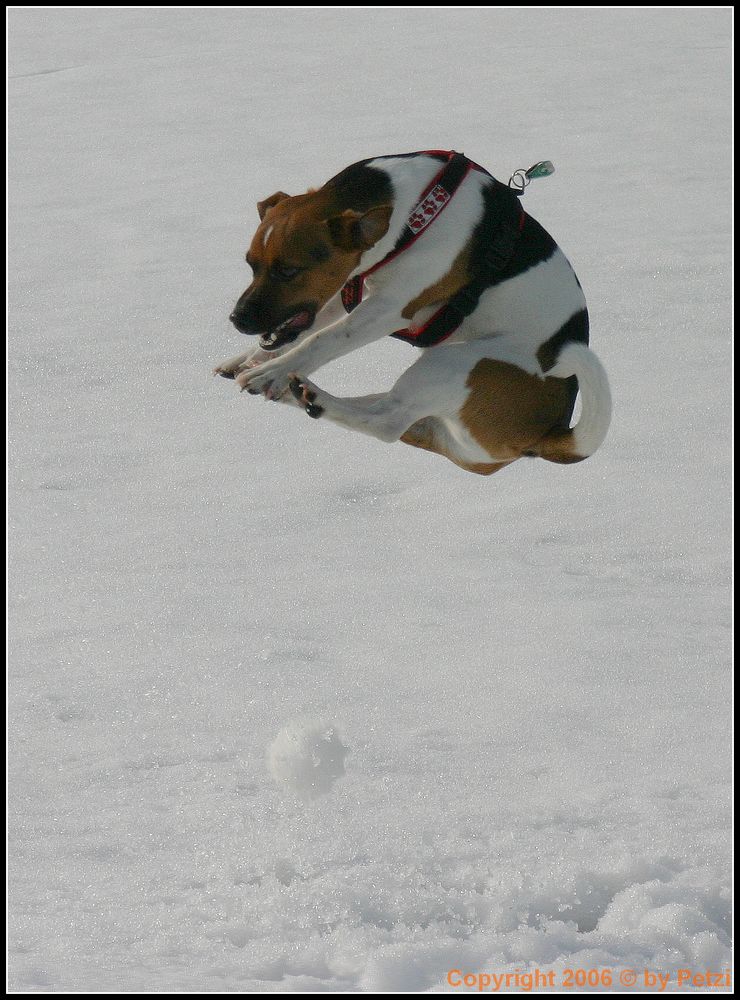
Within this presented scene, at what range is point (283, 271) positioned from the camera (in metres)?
3.03

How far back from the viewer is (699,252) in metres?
8.92

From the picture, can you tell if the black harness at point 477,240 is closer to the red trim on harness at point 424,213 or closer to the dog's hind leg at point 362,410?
the red trim on harness at point 424,213

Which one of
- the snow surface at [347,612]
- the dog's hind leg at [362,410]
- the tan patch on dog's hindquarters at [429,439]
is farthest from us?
the snow surface at [347,612]

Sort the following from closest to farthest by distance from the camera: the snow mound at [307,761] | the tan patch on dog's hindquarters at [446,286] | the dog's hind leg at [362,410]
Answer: the dog's hind leg at [362,410] < the tan patch on dog's hindquarters at [446,286] < the snow mound at [307,761]

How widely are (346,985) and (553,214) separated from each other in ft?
22.2

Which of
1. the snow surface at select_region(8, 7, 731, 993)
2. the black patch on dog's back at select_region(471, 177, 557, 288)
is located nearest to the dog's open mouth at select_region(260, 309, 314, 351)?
the black patch on dog's back at select_region(471, 177, 557, 288)

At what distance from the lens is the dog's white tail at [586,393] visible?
3359 mm

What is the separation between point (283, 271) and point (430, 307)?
1.49ft

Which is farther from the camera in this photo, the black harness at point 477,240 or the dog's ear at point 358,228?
the black harness at point 477,240

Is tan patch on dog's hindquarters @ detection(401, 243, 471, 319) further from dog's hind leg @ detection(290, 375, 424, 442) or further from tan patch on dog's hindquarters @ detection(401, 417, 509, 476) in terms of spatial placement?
tan patch on dog's hindquarters @ detection(401, 417, 509, 476)

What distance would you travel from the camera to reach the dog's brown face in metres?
3.02

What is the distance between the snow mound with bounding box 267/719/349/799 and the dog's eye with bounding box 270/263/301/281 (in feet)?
7.31

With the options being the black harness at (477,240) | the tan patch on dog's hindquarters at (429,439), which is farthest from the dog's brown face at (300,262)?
the tan patch on dog's hindquarters at (429,439)

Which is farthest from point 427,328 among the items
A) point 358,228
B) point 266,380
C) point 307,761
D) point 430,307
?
point 307,761
